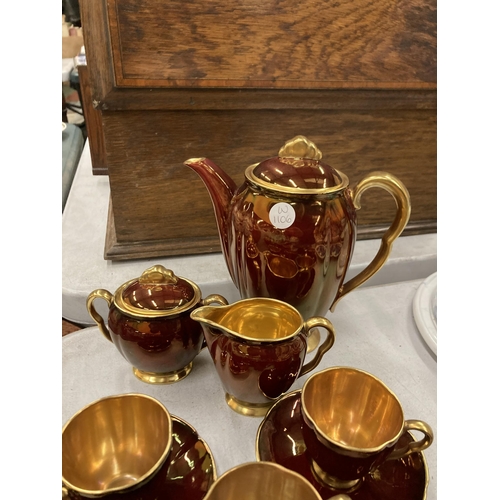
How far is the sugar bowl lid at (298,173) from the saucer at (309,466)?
0.75ft

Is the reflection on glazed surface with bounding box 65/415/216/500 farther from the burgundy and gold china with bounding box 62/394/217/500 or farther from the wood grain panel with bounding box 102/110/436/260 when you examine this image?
the wood grain panel with bounding box 102/110/436/260

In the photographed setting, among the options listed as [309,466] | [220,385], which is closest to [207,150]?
[220,385]

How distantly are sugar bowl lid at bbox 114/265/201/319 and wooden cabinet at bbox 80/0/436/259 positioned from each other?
22 centimetres

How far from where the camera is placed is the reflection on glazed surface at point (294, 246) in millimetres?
443

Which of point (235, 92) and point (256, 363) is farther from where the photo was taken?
point (235, 92)

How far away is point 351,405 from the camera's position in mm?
438

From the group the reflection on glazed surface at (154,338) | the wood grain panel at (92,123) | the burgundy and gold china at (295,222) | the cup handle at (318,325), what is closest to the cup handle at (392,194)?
the burgundy and gold china at (295,222)

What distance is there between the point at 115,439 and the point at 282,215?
0.27 m

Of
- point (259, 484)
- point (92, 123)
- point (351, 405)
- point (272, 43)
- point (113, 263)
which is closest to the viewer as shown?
point (259, 484)

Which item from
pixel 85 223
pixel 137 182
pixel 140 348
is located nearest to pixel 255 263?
pixel 140 348

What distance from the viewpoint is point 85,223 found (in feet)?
2.71

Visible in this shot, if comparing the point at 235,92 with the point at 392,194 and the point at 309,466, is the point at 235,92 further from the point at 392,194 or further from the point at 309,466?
the point at 309,466

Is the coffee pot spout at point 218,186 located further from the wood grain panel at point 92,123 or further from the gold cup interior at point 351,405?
the wood grain panel at point 92,123

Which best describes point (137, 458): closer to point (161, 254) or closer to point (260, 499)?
point (260, 499)
